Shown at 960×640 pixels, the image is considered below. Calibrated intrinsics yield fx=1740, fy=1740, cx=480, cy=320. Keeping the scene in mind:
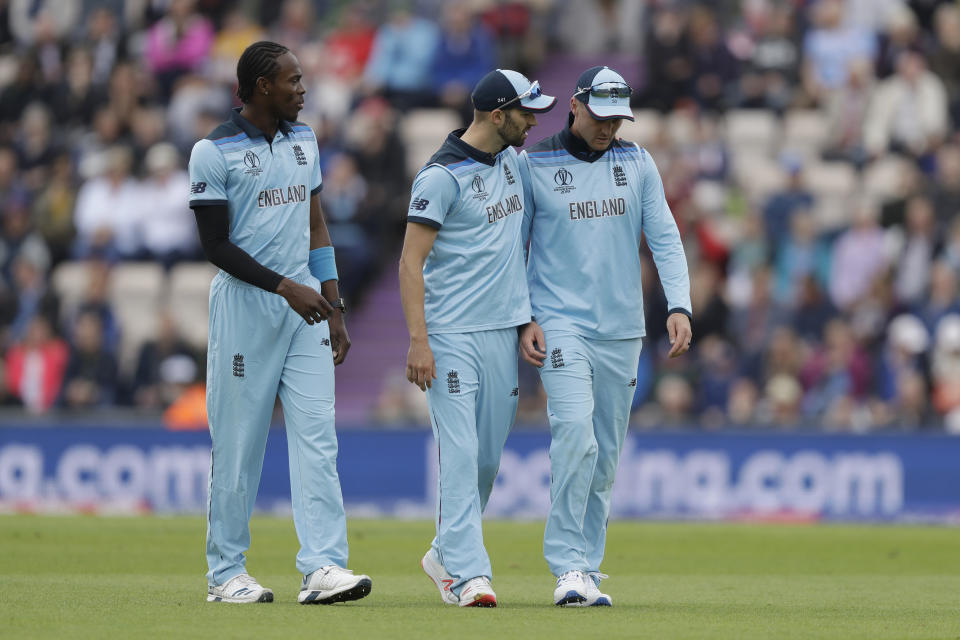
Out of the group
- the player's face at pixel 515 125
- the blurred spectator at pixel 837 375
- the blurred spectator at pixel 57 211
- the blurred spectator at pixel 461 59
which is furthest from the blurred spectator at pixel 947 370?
the blurred spectator at pixel 57 211

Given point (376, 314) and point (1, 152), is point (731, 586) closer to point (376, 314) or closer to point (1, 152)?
point (376, 314)

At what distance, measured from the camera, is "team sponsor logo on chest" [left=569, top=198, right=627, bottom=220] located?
9352mm

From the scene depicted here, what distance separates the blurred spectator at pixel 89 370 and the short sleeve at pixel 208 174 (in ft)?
36.8

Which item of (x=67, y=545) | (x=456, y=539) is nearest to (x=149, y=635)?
(x=456, y=539)

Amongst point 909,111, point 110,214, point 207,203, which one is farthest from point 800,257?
point 207,203

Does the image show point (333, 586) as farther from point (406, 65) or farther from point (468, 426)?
point (406, 65)

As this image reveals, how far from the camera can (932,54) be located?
70.4 ft

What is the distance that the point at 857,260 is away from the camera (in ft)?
63.7

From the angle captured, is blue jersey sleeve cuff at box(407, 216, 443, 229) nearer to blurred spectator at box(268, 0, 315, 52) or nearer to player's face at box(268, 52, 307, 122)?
player's face at box(268, 52, 307, 122)

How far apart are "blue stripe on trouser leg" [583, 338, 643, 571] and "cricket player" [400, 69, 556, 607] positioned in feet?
1.55

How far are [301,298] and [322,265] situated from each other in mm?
A: 683

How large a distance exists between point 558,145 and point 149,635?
3.59 m

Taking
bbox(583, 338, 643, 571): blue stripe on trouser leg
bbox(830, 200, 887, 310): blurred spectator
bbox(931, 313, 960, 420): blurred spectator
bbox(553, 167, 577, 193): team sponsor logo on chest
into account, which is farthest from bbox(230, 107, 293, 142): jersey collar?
bbox(830, 200, 887, 310): blurred spectator

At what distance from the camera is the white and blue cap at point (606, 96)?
30.2 feet
